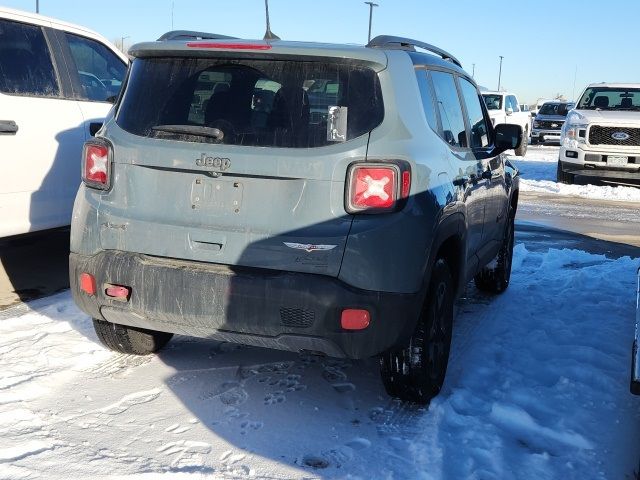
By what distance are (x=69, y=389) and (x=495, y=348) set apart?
2602 mm

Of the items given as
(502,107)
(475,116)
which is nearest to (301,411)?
(475,116)

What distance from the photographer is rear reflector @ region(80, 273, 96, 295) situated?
3.44 m

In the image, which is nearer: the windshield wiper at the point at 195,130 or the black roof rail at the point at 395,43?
the windshield wiper at the point at 195,130

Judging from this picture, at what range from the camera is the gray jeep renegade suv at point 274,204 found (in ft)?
10.3

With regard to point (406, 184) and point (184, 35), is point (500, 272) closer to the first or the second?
point (406, 184)

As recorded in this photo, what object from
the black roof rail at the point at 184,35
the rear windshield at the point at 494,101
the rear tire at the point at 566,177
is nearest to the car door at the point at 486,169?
the black roof rail at the point at 184,35

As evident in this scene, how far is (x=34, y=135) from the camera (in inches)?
203

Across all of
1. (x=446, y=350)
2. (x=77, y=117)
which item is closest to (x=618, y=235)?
(x=446, y=350)

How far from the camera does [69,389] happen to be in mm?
3727

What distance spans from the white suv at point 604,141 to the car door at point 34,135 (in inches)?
421

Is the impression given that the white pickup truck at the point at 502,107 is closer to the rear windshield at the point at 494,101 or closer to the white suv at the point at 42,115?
the rear windshield at the point at 494,101

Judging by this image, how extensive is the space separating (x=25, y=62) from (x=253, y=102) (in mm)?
2703

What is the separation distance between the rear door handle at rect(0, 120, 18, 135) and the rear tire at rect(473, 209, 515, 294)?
145 inches

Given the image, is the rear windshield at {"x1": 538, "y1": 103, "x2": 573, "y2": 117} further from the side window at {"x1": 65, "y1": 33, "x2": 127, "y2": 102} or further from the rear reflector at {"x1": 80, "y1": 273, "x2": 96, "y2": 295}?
the rear reflector at {"x1": 80, "y1": 273, "x2": 96, "y2": 295}
